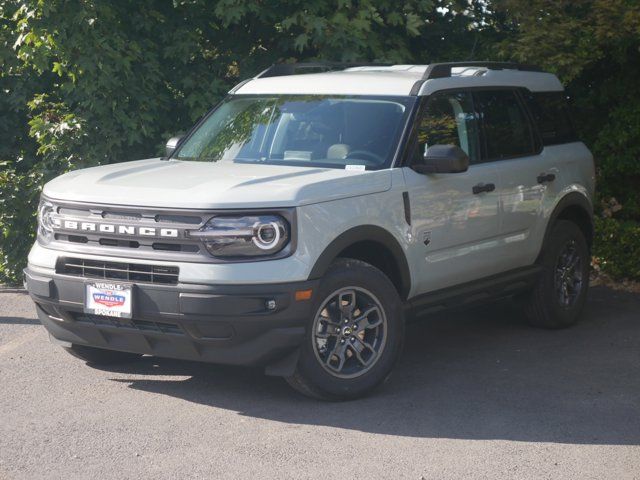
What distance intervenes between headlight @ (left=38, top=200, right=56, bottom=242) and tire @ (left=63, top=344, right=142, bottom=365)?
80cm

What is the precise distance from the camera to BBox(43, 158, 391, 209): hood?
6.41m

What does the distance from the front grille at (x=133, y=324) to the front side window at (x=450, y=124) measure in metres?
2.01

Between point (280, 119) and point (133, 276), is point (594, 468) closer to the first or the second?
point (133, 276)

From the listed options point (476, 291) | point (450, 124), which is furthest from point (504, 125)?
point (476, 291)

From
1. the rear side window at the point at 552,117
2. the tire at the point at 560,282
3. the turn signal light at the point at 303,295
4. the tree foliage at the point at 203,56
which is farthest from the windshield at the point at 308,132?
the tree foliage at the point at 203,56

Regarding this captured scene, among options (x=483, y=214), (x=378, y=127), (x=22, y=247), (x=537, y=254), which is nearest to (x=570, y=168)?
(x=537, y=254)

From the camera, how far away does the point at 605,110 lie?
39.5 ft

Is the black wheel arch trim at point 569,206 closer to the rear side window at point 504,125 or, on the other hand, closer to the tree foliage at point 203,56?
the rear side window at point 504,125

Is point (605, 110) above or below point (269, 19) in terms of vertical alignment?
→ below

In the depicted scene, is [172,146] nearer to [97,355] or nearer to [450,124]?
[97,355]

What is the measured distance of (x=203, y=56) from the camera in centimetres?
1148

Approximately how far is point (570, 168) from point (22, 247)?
5407 mm

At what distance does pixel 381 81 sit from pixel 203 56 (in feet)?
13.7

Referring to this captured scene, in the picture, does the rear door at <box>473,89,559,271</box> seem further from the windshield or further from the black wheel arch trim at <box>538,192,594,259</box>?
the windshield
